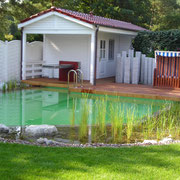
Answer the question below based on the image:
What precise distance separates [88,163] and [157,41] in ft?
40.9

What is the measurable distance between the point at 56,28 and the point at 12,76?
3.00 meters

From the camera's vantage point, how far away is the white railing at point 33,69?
16.0m

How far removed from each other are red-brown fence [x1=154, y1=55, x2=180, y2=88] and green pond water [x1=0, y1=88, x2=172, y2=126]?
78.7 inches

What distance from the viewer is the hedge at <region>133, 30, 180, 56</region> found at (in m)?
15.7

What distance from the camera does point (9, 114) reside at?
9523 mm

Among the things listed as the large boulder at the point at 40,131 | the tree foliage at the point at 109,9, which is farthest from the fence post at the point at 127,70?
the tree foliage at the point at 109,9

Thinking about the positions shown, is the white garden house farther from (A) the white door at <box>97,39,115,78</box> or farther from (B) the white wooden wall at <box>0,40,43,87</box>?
(B) the white wooden wall at <box>0,40,43,87</box>

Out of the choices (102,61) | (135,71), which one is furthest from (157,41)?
(102,61)

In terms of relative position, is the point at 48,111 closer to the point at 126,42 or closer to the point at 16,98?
the point at 16,98

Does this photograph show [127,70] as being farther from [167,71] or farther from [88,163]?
[88,163]

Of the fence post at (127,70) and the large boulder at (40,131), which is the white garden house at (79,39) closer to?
the fence post at (127,70)

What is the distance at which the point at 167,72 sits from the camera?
529 inches

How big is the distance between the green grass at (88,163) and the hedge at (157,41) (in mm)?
10900

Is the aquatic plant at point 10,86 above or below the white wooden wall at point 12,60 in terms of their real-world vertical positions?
below
